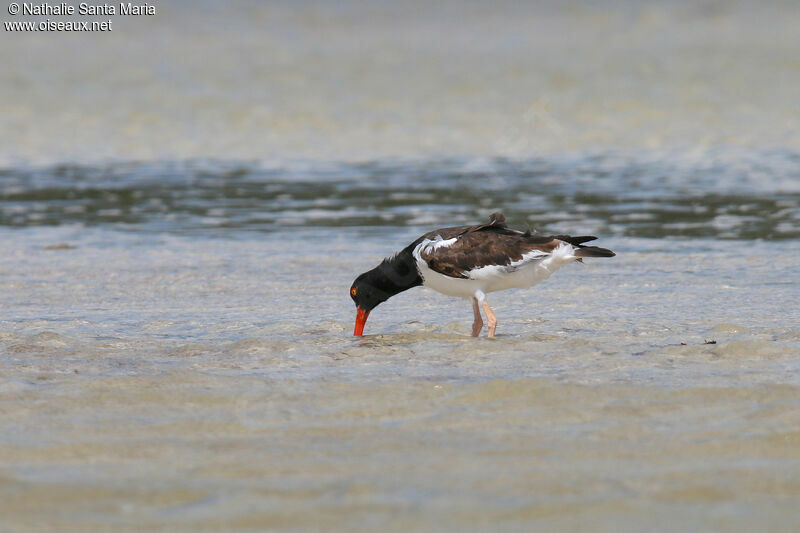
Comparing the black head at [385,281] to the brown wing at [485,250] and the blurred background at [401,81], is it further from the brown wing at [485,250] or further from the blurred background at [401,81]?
the blurred background at [401,81]

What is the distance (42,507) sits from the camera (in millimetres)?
3979

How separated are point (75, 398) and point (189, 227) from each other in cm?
713

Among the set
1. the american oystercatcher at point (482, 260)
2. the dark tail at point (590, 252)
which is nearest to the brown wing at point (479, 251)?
the american oystercatcher at point (482, 260)

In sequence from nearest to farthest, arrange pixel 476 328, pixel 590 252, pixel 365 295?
pixel 590 252 → pixel 476 328 → pixel 365 295

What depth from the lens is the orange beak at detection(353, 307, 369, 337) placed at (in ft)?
23.4

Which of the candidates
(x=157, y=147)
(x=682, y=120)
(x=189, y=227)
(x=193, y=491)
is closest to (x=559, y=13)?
(x=682, y=120)

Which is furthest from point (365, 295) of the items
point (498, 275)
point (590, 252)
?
point (590, 252)

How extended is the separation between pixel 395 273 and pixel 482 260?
2.28 ft

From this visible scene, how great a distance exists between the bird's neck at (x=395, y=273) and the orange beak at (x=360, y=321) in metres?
0.23

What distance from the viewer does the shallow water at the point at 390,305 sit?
4137 mm

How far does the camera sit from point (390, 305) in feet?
27.9

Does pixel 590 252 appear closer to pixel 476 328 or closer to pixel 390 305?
pixel 476 328

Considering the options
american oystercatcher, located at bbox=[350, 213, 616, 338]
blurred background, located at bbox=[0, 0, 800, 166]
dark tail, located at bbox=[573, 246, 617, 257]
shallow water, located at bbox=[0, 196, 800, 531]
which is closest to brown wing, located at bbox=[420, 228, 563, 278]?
american oystercatcher, located at bbox=[350, 213, 616, 338]

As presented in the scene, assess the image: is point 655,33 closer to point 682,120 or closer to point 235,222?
point 682,120
